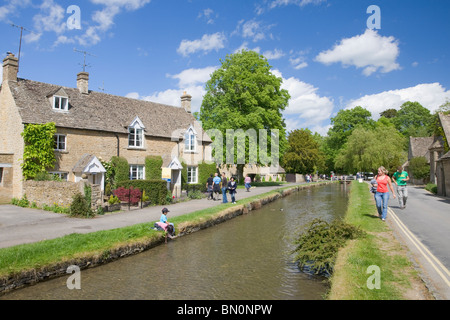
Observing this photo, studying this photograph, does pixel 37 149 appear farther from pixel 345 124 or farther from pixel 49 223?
pixel 345 124

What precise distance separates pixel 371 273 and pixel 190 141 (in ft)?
83.7

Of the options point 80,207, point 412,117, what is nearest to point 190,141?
point 80,207

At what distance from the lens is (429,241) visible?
30.9 feet

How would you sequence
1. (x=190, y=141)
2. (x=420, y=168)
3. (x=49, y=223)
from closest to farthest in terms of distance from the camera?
(x=49, y=223) → (x=190, y=141) → (x=420, y=168)

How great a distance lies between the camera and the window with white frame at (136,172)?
26.0m

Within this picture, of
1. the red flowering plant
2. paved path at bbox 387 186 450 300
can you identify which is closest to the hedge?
the red flowering plant

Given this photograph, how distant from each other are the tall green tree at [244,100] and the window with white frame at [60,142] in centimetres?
1709

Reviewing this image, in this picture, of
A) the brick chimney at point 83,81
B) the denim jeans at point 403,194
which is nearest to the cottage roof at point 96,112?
the brick chimney at point 83,81

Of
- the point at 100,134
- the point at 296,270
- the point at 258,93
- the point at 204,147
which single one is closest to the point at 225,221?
the point at 296,270

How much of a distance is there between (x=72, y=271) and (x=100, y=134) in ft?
56.9

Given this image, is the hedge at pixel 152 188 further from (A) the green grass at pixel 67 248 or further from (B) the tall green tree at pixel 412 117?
(B) the tall green tree at pixel 412 117

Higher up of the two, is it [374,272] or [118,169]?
[118,169]

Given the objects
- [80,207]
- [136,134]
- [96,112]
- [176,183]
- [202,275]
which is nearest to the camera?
[202,275]
